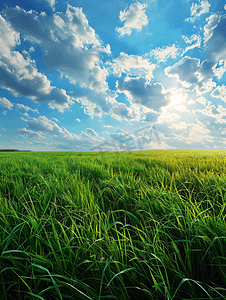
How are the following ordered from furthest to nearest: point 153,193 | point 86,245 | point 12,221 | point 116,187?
point 116,187
point 153,193
point 12,221
point 86,245

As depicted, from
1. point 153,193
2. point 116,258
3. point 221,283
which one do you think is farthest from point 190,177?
point 116,258

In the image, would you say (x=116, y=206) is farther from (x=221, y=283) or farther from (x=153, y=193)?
(x=221, y=283)

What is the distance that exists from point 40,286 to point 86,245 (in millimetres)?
373

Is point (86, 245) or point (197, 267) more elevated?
point (86, 245)

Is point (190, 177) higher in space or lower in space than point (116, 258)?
higher

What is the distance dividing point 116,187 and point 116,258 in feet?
3.32

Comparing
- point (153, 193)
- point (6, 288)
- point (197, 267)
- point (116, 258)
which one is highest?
point (153, 193)

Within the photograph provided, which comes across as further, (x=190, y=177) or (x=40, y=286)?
(x=190, y=177)

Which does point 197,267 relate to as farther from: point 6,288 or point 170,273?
point 6,288

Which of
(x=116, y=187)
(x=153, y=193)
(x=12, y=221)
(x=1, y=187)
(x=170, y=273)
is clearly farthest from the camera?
(x=1, y=187)

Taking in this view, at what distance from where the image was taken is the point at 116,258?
0.88 meters

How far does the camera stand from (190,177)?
7.84ft

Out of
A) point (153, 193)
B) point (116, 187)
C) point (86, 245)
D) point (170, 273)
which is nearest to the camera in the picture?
point (170, 273)

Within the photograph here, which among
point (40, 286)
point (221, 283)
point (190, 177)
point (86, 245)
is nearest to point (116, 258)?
point (86, 245)
